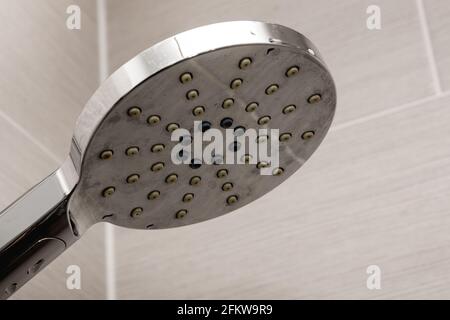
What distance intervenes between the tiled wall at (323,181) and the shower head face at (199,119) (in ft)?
1.00

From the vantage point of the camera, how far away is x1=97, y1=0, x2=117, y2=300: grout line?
930 millimetres

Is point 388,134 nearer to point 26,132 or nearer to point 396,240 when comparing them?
point 396,240

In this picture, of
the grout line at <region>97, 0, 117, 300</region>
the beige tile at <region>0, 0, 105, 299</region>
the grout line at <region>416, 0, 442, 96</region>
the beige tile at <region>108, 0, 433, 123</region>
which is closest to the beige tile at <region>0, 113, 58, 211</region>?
the beige tile at <region>0, 0, 105, 299</region>

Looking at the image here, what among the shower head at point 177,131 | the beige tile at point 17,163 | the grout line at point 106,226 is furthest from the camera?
the grout line at point 106,226

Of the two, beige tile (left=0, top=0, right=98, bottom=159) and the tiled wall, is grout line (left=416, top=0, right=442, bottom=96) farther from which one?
beige tile (left=0, top=0, right=98, bottom=159)

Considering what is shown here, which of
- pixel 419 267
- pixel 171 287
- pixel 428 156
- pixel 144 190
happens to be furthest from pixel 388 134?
pixel 144 190

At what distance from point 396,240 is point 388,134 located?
0.40 feet

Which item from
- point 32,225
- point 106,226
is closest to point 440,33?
point 106,226

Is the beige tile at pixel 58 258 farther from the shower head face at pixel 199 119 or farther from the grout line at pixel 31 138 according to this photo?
the shower head face at pixel 199 119

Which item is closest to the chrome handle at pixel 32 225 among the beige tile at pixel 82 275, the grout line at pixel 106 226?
the beige tile at pixel 82 275

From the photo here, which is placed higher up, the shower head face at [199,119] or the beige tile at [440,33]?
the beige tile at [440,33]

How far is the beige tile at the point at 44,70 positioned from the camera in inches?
34.3

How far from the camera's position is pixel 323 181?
2.89ft

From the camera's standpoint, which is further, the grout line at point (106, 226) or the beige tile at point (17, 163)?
the grout line at point (106, 226)
